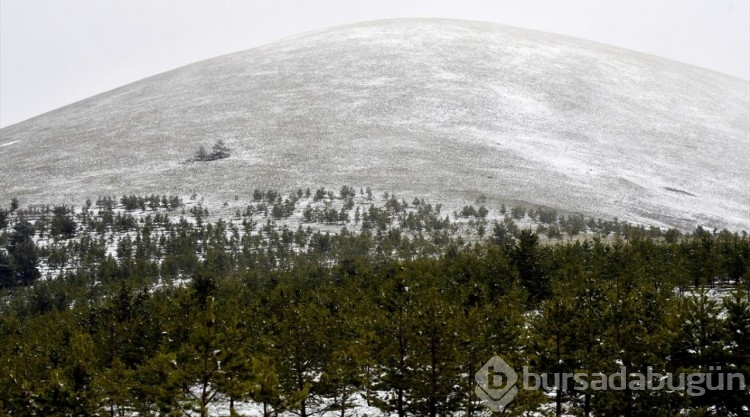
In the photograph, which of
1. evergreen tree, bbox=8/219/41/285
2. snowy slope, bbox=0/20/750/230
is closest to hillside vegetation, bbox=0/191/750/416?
evergreen tree, bbox=8/219/41/285

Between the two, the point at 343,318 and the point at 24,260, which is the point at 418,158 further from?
the point at 343,318

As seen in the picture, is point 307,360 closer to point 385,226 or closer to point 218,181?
point 385,226

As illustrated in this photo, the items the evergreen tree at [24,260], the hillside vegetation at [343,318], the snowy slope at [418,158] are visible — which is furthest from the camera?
the snowy slope at [418,158]

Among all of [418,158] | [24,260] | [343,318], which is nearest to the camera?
[343,318]

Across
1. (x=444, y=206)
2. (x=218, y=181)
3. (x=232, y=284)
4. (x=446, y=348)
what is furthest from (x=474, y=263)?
(x=218, y=181)

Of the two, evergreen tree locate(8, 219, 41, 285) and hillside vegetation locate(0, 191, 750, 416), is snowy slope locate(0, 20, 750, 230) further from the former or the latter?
evergreen tree locate(8, 219, 41, 285)

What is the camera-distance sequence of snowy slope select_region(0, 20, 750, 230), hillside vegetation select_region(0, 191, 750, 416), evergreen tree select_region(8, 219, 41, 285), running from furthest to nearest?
1. snowy slope select_region(0, 20, 750, 230)
2. evergreen tree select_region(8, 219, 41, 285)
3. hillside vegetation select_region(0, 191, 750, 416)

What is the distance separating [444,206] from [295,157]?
5192 cm

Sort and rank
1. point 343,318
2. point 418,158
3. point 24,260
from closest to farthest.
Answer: point 343,318 < point 24,260 < point 418,158

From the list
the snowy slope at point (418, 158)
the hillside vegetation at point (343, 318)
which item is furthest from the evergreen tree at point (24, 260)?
the snowy slope at point (418, 158)

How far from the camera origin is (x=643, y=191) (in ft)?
489

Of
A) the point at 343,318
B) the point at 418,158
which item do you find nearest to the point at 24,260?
the point at 343,318

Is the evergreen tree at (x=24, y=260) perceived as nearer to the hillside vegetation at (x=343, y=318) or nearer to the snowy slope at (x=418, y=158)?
the hillside vegetation at (x=343, y=318)

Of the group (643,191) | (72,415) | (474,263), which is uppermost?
(72,415)
